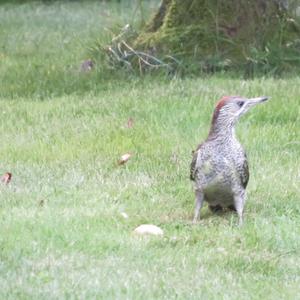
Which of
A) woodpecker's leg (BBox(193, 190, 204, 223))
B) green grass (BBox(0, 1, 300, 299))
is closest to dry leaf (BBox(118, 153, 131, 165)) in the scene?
green grass (BBox(0, 1, 300, 299))

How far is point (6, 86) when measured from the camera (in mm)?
10398

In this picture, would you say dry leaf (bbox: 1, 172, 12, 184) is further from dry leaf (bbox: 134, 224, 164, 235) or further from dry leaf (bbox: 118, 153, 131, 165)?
dry leaf (bbox: 134, 224, 164, 235)

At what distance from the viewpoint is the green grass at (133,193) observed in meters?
4.98

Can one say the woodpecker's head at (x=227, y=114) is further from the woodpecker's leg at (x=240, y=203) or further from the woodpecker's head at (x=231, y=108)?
the woodpecker's leg at (x=240, y=203)

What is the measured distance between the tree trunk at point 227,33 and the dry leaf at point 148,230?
15.7ft

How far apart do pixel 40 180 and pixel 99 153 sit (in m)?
0.78

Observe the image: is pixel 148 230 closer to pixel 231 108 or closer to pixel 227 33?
pixel 231 108

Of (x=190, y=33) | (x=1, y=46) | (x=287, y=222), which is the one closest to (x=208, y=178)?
(x=287, y=222)

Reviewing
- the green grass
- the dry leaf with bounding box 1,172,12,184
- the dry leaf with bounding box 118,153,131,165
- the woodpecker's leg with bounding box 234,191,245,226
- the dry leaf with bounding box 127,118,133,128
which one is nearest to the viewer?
the green grass

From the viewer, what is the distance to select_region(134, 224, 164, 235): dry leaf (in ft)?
18.6

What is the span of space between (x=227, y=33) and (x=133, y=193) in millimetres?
4297

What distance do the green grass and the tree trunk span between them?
553mm

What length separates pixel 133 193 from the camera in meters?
6.53

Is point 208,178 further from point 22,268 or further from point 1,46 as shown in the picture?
point 1,46
